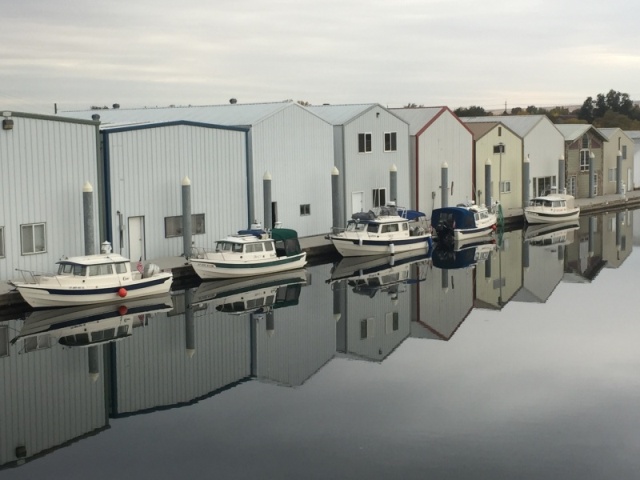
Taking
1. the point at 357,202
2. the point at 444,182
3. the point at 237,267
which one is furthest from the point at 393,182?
the point at 237,267

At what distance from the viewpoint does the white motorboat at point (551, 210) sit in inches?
1999

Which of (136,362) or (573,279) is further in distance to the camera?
(573,279)

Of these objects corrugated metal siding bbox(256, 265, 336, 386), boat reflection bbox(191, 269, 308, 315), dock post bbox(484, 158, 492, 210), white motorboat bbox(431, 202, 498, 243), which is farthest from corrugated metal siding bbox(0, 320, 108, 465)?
dock post bbox(484, 158, 492, 210)

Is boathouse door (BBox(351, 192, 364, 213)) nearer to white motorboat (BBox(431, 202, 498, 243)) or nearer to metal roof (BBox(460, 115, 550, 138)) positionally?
white motorboat (BBox(431, 202, 498, 243))

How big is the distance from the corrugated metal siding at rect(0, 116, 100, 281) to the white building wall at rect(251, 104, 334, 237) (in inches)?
324

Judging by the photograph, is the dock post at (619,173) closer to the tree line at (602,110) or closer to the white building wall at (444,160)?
the white building wall at (444,160)

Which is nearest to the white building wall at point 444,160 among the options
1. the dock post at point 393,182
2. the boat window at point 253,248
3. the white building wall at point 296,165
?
the dock post at point 393,182

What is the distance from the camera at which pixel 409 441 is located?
15586 mm

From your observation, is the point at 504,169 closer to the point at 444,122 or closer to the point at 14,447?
the point at 444,122

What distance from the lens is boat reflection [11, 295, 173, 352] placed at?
22.2 meters

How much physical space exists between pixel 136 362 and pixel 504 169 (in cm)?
3629

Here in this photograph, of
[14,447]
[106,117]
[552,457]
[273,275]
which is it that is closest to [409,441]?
[552,457]

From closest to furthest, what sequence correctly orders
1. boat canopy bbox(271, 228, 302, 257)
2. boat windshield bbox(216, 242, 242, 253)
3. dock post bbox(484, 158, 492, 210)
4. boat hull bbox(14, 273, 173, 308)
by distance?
boat hull bbox(14, 273, 173, 308) → boat windshield bbox(216, 242, 242, 253) → boat canopy bbox(271, 228, 302, 257) → dock post bbox(484, 158, 492, 210)

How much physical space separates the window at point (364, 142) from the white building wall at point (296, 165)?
7.16 ft
